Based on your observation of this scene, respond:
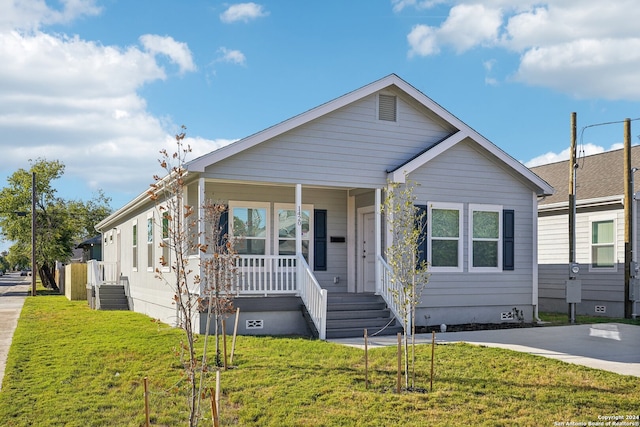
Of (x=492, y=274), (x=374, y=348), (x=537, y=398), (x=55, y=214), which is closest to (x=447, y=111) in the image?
(x=492, y=274)

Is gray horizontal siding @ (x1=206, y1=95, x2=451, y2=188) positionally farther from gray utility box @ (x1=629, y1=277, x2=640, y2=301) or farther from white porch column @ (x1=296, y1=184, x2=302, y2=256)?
gray utility box @ (x1=629, y1=277, x2=640, y2=301)

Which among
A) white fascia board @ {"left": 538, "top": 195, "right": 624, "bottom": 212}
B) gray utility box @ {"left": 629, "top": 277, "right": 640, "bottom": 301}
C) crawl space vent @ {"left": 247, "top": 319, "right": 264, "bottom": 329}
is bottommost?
crawl space vent @ {"left": 247, "top": 319, "right": 264, "bottom": 329}

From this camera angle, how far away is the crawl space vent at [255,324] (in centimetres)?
1318

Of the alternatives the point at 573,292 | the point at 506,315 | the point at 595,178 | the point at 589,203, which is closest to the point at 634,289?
the point at 573,292

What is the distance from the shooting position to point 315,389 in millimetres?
8320

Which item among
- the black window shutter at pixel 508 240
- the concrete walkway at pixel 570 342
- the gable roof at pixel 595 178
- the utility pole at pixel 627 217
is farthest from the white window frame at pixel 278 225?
the gable roof at pixel 595 178

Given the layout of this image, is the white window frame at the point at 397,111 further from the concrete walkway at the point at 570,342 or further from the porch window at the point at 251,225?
the concrete walkway at the point at 570,342

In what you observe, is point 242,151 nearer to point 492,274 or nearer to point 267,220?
point 267,220

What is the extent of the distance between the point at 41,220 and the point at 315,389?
36194mm

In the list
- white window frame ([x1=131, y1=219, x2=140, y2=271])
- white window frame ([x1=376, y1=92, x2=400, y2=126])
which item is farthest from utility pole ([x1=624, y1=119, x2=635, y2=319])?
white window frame ([x1=131, y1=219, x2=140, y2=271])

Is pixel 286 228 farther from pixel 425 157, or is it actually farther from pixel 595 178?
pixel 595 178

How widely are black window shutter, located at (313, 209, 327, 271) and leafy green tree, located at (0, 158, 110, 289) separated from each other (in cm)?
2795

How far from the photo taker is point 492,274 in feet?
51.4

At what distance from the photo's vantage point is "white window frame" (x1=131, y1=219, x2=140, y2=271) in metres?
19.8
